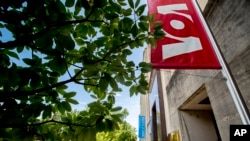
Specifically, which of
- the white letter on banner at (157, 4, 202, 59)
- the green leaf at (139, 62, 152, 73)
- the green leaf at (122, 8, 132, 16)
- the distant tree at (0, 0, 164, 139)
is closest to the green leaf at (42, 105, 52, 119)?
the distant tree at (0, 0, 164, 139)

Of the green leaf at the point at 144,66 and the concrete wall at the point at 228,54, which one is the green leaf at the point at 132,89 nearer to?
the green leaf at the point at 144,66

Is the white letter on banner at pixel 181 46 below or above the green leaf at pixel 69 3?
above

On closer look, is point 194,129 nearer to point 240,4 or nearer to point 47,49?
point 240,4

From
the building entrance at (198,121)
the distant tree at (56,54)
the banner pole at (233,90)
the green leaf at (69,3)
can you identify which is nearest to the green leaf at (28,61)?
the distant tree at (56,54)

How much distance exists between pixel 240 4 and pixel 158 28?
1.49 meters

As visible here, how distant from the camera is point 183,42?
8.75 feet

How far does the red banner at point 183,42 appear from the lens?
240 centimetres

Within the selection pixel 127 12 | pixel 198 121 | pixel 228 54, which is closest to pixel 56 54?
pixel 127 12

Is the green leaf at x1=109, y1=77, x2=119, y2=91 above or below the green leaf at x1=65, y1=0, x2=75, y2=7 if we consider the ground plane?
below

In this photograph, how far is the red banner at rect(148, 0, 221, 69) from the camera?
2396 mm

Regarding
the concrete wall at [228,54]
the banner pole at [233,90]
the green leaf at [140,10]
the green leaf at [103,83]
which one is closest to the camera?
the green leaf at [103,83]

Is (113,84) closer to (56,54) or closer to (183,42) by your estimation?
(56,54)

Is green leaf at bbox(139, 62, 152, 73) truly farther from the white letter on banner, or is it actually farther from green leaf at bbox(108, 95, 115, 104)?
the white letter on banner

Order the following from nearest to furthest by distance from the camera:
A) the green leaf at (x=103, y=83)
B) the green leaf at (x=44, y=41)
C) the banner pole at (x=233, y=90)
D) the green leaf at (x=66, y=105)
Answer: the green leaf at (x=44, y=41) → the green leaf at (x=103, y=83) → the green leaf at (x=66, y=105) → the banner pole at (x=233, y=90)
